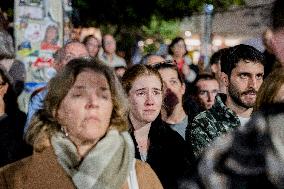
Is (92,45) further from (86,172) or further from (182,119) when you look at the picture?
(86,172)

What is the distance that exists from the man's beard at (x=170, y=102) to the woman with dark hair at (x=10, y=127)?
1170 mm

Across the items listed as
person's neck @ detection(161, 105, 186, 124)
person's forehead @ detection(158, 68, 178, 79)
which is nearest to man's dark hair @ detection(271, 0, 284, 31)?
person's neck @ detection(161, 105, 186, 124)

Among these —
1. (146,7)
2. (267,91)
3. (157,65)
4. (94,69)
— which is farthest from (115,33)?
(267,91)

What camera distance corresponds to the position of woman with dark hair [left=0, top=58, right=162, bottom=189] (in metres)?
2.82

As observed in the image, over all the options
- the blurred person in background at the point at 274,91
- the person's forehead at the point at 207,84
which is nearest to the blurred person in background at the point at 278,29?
the blurred person in background at the point at 274,91

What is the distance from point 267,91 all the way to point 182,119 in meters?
3.46

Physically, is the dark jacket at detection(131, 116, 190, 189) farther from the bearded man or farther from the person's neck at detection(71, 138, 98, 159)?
the person's neck at detection(71, 138, 98, 159)

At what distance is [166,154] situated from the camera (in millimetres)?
4070

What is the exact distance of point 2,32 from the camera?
7.76 meters

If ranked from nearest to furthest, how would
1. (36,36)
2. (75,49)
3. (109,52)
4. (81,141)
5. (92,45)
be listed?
(81,141)
(75,49)
(36,36)
(92,45)
(109,52)

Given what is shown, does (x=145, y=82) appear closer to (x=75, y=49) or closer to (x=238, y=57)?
(x=238, y=57)

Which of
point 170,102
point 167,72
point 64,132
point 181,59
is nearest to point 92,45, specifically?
point 181,59

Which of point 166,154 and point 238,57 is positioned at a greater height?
point 238,57

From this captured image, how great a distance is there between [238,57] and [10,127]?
1.64 m
